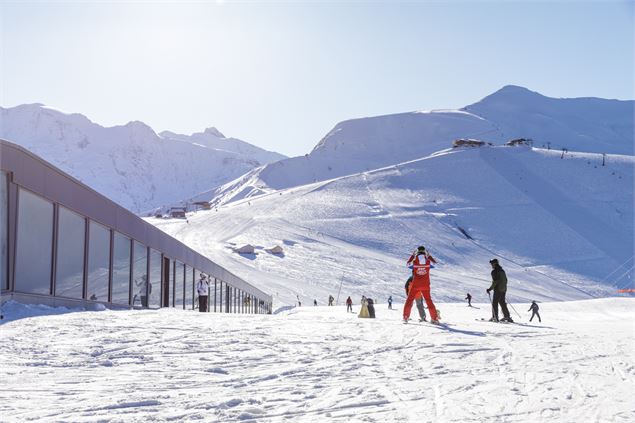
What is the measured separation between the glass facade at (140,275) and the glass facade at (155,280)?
0.49m

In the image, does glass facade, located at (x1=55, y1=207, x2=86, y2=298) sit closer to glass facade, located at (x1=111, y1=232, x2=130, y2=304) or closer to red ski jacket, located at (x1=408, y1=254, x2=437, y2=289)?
glass facade, located at (x1=111, y1=232, x2=130, y2=304)

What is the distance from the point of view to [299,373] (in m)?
7.32

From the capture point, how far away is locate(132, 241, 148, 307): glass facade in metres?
19.9

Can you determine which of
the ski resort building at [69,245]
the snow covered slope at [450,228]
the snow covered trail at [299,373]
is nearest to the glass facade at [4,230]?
the ski resort building at [69,245]

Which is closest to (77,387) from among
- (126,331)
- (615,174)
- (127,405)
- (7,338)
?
(127,405)

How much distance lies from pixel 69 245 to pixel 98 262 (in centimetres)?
199

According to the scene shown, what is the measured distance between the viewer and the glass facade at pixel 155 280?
21.8 metres

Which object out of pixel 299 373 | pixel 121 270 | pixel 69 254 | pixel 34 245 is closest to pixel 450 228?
pixel 121 270

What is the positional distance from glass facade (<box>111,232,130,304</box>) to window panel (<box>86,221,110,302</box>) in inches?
21.5

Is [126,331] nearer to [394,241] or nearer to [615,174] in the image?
[394,241]

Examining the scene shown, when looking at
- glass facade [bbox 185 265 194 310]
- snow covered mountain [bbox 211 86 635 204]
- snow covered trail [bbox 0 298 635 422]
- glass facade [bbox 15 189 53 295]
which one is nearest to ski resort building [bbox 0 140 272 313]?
glass facade [bbox 15 189 53 295]

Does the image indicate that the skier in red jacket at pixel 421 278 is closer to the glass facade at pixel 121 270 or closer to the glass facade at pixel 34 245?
the glass facade at pixel 34 245

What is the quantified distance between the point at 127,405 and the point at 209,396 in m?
0.75

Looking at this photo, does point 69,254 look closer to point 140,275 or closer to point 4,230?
point 4,230
